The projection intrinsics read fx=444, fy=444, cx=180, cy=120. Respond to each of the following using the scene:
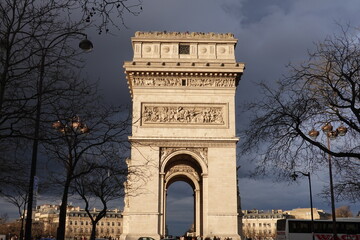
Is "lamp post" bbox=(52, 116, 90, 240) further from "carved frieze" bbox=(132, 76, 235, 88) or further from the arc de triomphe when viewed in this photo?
"carved frieze" bbox=(132, 76, 235, 88)

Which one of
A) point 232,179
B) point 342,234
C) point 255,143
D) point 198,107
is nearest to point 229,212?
point 232,179

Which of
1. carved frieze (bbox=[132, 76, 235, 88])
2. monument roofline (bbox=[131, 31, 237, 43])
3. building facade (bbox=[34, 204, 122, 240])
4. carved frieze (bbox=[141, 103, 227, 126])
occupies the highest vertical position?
monument roofline (bbox=[131, 31, 237, 43])

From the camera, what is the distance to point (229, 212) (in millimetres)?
29984

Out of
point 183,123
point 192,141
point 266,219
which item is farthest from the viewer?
point 266,219

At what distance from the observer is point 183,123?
3186 cm

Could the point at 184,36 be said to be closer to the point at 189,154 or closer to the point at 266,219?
the point at 189,154

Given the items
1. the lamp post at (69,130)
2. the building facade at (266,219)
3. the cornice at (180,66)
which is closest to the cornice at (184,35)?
the cornice at (180,66)

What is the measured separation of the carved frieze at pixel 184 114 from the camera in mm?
31922

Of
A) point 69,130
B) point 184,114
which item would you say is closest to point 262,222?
point 184,114

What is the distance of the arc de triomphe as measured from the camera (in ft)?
98.8

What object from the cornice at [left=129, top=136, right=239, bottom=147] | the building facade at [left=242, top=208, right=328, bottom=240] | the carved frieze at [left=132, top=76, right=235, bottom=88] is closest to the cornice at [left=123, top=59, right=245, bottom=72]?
the carved frieze at [left=132, top=76, right=235, bottom=88]

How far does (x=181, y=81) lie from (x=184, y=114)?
103 inches

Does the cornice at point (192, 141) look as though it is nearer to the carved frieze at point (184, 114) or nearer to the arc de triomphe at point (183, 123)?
the arc de triomphe at point (183, 123)

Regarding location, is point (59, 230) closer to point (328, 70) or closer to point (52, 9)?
point (52, 9)
